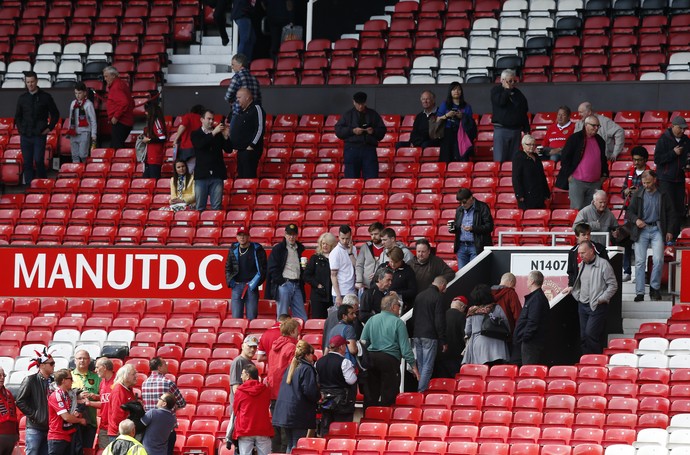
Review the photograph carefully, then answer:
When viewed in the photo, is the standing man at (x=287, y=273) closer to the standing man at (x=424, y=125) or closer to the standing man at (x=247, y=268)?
the standing man at (x=247, y=268)

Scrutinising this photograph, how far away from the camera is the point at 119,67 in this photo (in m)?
25.5

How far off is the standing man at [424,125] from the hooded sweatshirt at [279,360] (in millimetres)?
6779

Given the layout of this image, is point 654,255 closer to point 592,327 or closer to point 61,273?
point 592,327

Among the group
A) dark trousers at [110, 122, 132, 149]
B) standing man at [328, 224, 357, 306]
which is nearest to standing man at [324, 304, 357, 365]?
standing man at [328, 224, 357, 306]

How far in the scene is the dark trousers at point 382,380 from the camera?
1552cm

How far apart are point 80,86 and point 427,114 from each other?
5194 millimetres

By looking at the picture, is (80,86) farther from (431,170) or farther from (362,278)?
(362,278)

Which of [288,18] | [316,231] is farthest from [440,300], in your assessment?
[288,18]

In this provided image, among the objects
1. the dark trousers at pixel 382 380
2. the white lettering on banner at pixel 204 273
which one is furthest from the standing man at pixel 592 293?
the white lettering on banner at pixel 204 273

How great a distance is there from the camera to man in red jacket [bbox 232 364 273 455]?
48.4ft

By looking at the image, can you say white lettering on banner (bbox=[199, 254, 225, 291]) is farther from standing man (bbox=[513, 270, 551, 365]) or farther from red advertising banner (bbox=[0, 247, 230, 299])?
standing man (bbox=[513, 270, 551, 365])

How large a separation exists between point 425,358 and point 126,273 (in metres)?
5.24

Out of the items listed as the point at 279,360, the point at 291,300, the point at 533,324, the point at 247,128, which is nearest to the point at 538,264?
the point at 533,324

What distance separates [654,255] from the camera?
17.8 metres
